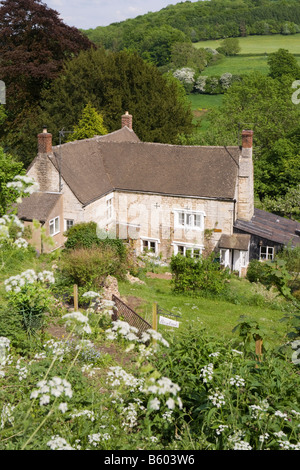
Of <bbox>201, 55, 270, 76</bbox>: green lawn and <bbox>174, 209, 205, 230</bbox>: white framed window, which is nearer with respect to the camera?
<bbox>174, 209, 205, 230</bbox>: white framed window

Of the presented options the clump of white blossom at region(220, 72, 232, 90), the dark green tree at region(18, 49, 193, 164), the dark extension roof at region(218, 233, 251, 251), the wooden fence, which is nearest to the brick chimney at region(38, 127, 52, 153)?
the dark green tree at region(18, 49, 193, 164)

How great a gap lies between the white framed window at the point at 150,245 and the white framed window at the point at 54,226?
5.71m

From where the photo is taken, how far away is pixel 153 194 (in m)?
28.9

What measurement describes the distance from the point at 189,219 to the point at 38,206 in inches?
345

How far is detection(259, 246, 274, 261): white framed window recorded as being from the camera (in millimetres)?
27925

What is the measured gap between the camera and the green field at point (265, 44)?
4018 inches

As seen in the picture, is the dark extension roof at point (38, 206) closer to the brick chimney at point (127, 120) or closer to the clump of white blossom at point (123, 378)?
the brick chimney at point (127, 120)

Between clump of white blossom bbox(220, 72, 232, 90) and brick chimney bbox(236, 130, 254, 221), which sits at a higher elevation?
clump of white blossom bbox(220, 72, 232, 90)

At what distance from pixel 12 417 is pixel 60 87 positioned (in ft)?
115

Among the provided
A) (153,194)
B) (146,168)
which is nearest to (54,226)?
(153,194)

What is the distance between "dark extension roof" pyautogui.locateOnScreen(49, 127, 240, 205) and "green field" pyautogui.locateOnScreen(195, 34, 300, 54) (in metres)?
78.5

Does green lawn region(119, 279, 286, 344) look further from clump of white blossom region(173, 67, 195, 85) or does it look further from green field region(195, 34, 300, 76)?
green field region(195, 34, 300, 76)

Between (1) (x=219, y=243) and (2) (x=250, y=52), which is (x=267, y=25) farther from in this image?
(1) (x=219, y=243)
